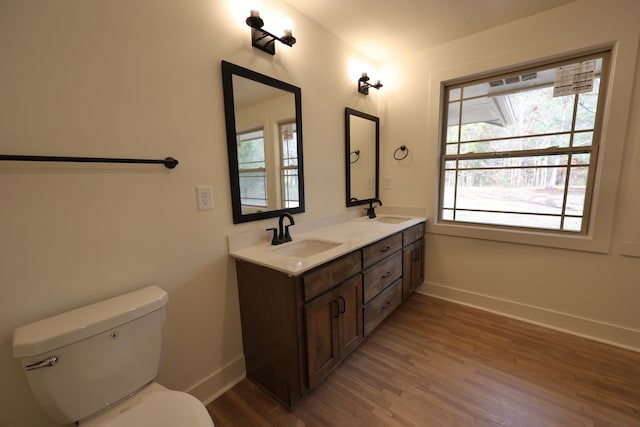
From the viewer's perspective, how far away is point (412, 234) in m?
2.41

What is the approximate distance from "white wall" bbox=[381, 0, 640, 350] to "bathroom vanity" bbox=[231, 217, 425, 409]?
1035 mm

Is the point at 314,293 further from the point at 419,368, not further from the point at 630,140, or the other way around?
the point at 630,140

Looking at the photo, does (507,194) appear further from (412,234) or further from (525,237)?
(412,234)

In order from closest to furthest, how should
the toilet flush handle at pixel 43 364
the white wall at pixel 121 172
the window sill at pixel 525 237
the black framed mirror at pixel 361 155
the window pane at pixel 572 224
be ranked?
the toilet flush handle at pixel 43 364, the white wall at pixel 121 172, the window sill at pixel 525 237, the window pane at pixel 572 224, the black framed mirror at pixel 361 155

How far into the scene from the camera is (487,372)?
66.0 inches

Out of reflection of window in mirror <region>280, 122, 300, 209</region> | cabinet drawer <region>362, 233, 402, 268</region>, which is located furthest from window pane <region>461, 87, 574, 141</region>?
reflection of window in mirror <region>280, 122, 300, 209</region>

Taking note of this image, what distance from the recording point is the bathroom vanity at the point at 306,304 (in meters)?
1.34

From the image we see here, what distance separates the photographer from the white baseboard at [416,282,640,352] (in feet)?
6.23

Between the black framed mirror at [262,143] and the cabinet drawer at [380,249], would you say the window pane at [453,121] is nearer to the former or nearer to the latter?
the cabinet drawer at [380,249]

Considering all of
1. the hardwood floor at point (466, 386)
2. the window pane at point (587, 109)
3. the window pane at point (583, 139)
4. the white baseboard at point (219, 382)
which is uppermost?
→ the window pane at point (587, 109)

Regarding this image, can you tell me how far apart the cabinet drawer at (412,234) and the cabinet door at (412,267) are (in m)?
0.05

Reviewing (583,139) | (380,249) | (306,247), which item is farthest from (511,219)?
(306,247)

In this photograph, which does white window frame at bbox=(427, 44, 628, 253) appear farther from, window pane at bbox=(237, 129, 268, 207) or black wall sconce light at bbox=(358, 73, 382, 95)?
window pane at bbox=(237, 129, 268, 207)

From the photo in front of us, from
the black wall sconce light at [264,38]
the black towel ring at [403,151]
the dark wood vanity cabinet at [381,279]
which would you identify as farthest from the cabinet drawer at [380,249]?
the black wall sconce light at [264,38]
